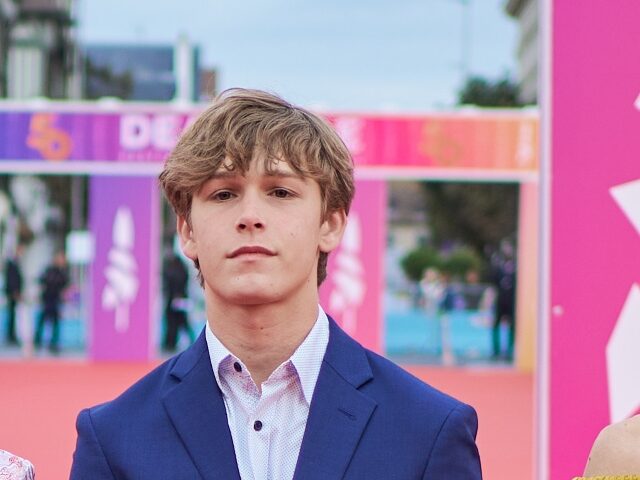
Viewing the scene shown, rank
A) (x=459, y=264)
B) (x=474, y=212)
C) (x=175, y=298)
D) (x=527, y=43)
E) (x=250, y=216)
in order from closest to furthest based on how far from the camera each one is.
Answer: (x=250, y=216) → (x=175, y=298) → (x=459, y=264) → (x=474, y=212) → (x=527, y=43)

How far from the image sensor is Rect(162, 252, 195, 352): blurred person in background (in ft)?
55.6

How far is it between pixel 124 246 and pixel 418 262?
22405 mm

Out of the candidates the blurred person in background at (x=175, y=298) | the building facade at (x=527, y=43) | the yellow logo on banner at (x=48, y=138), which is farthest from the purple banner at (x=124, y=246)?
the building facade at (x=527, y=43)

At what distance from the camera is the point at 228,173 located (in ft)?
6.35

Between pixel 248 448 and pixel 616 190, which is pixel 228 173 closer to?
pixel 248 448

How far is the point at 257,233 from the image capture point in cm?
189

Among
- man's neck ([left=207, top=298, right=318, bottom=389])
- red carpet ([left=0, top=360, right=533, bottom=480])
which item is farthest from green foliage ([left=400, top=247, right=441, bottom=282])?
man's neck ([left=207, top=298, right=318, bottom=389])

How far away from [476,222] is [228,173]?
39.9m

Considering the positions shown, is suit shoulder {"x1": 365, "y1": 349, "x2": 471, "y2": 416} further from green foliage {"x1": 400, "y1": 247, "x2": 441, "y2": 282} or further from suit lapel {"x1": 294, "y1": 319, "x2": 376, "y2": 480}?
green foliage {"x1": 400, "y1": 247, "x2": 441, "y2": 282}

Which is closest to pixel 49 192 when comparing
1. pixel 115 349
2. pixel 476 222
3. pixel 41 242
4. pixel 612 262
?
pixel 41 242

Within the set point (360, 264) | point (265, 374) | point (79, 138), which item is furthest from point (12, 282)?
point (265, 374)

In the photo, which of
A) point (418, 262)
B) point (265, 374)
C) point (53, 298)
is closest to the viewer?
point (265, 374)

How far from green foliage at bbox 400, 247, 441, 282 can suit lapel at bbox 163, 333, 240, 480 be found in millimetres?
34230

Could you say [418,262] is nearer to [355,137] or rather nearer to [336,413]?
[355,137]
